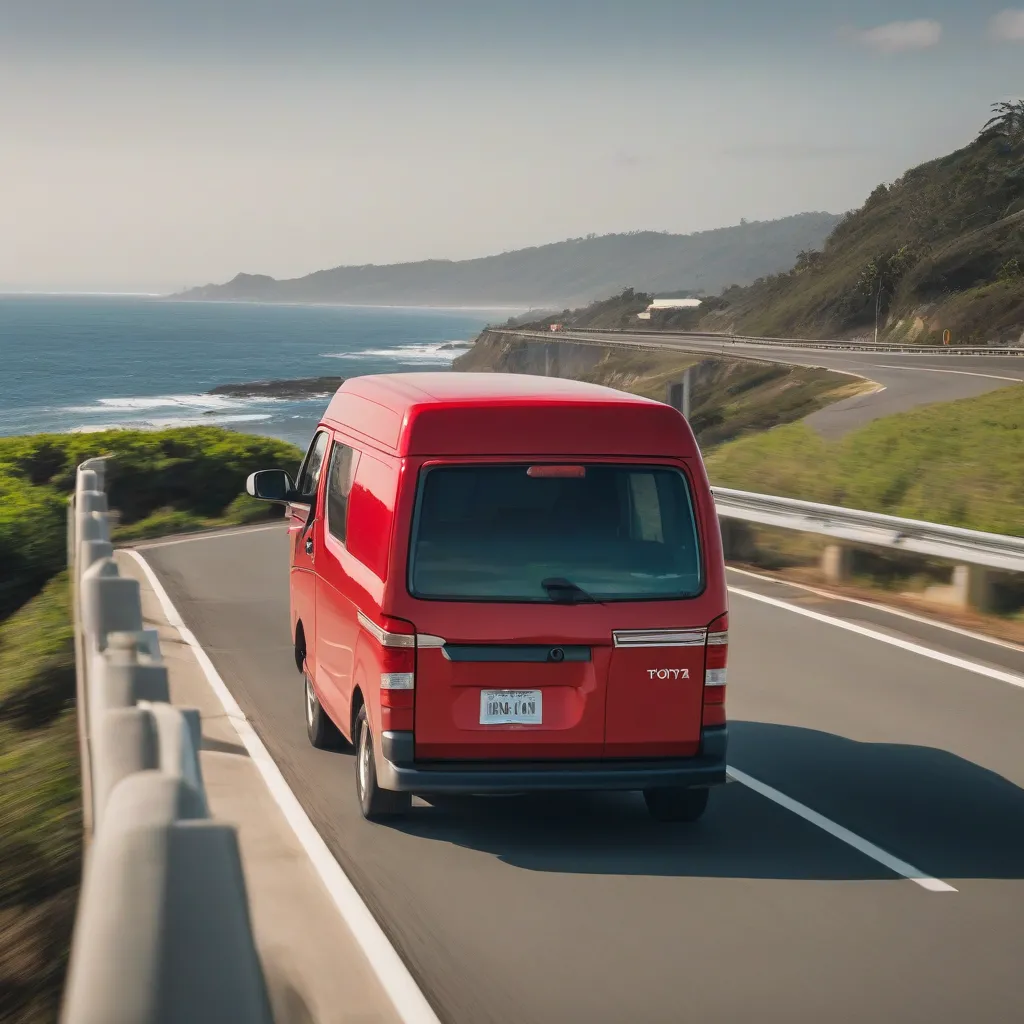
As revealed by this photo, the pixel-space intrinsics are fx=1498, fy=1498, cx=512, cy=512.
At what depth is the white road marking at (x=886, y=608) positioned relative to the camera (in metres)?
12.5

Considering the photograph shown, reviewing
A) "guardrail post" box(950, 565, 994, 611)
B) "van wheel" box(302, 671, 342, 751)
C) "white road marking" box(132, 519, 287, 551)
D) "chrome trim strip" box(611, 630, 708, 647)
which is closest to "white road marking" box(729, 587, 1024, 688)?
"guardrail post" box(950, 565, 994, 611)

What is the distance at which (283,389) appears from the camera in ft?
424

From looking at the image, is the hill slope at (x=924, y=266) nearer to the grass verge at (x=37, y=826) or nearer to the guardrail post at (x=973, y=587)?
the guardrail post at (x=973, y=587)

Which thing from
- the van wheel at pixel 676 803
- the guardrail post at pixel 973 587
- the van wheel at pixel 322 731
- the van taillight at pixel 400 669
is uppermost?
the van taillight at pixel 400 669

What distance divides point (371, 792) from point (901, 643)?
6.37m

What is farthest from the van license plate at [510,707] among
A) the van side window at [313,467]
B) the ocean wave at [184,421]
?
the ocean wave at [184,421]

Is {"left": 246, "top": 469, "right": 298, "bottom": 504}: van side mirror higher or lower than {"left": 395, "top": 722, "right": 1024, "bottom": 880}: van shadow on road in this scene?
higher

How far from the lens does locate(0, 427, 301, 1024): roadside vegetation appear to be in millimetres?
5199

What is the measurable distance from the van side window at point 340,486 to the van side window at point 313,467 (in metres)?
0.44

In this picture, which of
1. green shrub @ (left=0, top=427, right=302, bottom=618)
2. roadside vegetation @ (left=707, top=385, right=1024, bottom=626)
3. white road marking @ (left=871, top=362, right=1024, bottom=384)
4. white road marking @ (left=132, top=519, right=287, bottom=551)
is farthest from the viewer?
white road marking @ (left=871, top=362, right=1024, bottom=384)

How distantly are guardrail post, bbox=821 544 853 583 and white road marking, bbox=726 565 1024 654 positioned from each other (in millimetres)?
350

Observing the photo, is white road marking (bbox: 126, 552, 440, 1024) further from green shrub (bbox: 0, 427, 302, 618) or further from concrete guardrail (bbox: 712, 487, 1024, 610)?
green shrub (bbox: 0, 427, 302, 618)

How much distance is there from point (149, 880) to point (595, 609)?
4.31 meters

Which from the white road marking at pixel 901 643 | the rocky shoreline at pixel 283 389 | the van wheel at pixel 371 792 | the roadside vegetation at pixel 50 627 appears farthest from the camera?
the rocky shoreline at pixel 283 389
